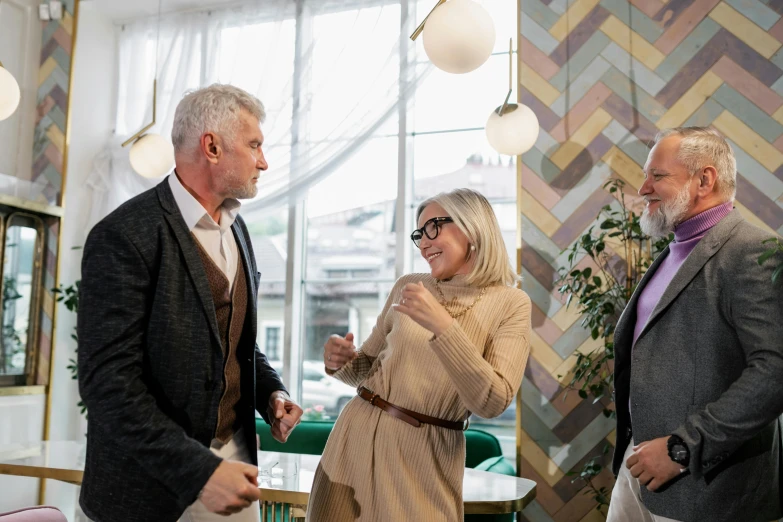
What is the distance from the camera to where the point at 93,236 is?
1.46 m

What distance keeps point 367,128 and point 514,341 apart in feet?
9.62

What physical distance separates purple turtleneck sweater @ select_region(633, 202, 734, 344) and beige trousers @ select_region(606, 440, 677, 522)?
389 mm

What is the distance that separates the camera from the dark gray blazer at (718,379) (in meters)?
1.72

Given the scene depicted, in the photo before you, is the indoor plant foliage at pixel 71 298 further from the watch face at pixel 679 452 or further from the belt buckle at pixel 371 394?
the watch face at pixel 679 452

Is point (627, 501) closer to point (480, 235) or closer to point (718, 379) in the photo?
point (718, 379)

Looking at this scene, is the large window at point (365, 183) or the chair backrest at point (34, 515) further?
the large window at point (365, 183)

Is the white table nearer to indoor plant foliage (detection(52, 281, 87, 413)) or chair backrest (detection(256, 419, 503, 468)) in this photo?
chair backrest (detection(256, 419, 503, 468))

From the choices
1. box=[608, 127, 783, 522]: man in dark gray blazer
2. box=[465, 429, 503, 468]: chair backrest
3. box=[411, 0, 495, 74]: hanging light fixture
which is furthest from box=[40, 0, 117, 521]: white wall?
box=[608, 127, 783, 522]: man in dark gray blazer

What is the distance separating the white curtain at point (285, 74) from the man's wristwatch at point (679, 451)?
3131 millimetres

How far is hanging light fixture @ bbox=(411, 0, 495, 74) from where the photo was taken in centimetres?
276

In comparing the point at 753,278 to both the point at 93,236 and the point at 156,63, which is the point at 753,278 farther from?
the point at 156,63

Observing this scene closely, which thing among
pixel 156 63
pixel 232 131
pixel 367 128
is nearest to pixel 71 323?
pixel 156 63

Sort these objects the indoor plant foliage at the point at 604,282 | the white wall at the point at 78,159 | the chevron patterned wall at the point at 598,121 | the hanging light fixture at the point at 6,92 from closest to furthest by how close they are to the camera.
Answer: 1. the hanging light fixture at the point at 6,92
2. the indoor plant foliage at the point at 604,282
3. the chevron patterned wall at the point at 598,121
4. the white wall at the point at 78,159

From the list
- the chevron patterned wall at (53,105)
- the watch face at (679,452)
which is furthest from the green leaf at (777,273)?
the chevron patterned wall at (53,105)
